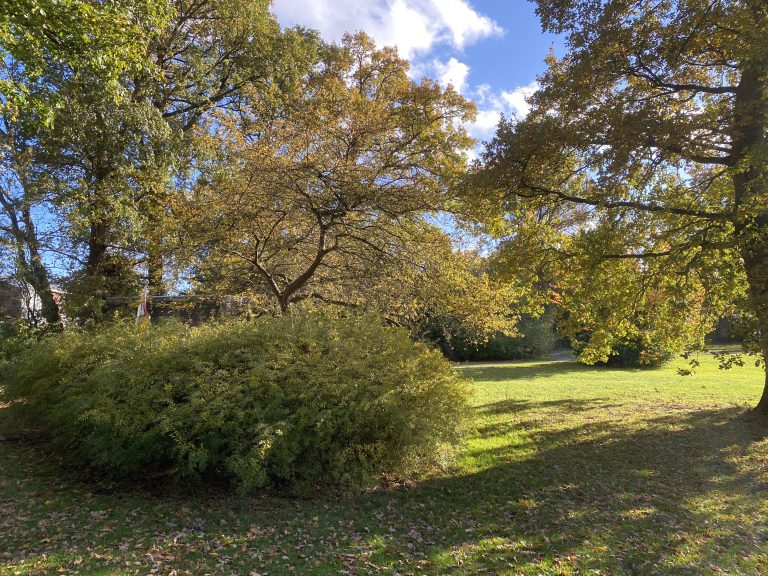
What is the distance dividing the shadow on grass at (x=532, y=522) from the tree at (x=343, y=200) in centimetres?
449

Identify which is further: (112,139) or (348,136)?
(112,139)

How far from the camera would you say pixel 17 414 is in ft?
24.3

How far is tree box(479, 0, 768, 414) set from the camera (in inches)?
249

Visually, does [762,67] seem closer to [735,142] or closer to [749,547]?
[735,142]

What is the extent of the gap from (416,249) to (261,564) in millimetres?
7043

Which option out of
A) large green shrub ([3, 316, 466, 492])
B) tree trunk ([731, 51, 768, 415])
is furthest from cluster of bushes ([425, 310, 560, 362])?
large green shrub ([3, 316, 466, 492])

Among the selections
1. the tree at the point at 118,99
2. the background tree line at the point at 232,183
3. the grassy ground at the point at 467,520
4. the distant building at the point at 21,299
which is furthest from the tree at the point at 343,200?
the distant building at the point at 21,299

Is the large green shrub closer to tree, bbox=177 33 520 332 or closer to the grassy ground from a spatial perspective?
the grassy ground

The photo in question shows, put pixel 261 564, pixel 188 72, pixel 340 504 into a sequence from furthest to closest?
pixel 188 72, pixel 340 504, pixel 261 564

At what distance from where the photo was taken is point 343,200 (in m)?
9.19

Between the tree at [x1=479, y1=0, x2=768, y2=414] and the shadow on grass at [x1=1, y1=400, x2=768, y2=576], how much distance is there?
2236 mm

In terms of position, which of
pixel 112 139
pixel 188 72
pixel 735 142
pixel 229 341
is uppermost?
pixel 188 72

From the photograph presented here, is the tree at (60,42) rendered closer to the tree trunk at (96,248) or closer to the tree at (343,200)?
the tree at (343,200)

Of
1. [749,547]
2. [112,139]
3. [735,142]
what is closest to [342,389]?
[749,547]
